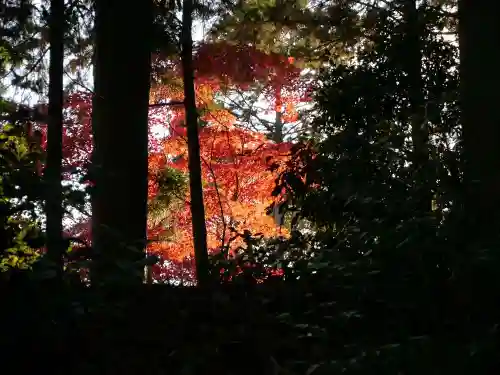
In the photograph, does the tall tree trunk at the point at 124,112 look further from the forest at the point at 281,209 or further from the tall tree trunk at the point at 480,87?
the tall tree trunk at the point at 480,87

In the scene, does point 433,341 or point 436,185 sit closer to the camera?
point 433,341

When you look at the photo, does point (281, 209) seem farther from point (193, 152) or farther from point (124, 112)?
point (124, 112)

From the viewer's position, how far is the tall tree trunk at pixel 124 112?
5.04 metres

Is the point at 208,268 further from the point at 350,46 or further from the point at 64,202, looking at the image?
the point at 350,46

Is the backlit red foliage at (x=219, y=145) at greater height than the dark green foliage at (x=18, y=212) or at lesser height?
greater

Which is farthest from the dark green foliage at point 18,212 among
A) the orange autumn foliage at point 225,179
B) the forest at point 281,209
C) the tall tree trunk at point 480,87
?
the orange autumn foliage at point 225,179

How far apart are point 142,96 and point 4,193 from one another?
114 inches

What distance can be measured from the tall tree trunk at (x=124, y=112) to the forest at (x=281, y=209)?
0.05 feet

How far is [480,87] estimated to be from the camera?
14.9 feet

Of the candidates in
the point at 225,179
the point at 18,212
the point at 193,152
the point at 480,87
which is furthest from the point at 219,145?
the point at 18,212

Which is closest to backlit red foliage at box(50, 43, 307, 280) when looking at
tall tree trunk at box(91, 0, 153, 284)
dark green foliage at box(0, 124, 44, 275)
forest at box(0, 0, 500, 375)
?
forest at box(0, 0, 500, 375)

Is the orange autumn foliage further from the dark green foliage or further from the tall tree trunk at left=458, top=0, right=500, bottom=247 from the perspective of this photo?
the dark green foliage

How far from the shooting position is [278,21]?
9000 millimetres

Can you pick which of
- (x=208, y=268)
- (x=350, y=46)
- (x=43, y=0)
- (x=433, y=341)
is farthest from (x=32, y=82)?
(x=433, y=341)
